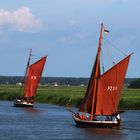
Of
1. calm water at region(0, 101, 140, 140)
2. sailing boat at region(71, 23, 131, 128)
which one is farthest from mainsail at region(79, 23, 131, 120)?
calm water at region(0, 101, 140, 140)

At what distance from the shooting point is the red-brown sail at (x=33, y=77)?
128 meters

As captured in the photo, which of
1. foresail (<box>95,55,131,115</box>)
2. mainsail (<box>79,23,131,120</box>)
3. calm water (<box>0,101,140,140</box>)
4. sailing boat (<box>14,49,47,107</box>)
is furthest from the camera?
sailing boat (<box>14,49,47,107</box>)

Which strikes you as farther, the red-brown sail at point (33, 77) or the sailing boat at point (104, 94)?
the red-brown sail at point (33, 77)

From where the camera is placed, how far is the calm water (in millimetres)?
71438

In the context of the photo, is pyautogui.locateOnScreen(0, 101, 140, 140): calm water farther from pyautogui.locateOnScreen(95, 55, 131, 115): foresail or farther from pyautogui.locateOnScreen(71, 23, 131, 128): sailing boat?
pyautogui.locateOnScreen(95, 55, 131, 115): foresail

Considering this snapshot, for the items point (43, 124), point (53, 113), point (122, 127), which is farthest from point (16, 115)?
point (122, 127)

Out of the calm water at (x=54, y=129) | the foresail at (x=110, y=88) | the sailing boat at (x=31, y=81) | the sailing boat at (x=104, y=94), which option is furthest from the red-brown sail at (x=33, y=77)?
the foresail at (x=110, y=88)

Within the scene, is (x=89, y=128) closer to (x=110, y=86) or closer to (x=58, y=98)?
(x=110, y=86)

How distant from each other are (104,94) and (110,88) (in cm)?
127

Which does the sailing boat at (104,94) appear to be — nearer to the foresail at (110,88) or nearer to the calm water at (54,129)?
the foresail at (110,88)

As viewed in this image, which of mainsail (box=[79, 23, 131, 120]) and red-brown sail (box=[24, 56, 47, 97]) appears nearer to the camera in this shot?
mainsail (box=[79, 23, 131, 120])

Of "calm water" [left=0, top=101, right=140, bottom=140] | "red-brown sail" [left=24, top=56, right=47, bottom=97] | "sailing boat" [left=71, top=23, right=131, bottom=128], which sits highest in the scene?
"red-brown sail" [left=24, top=56, right=47, bottom=97]

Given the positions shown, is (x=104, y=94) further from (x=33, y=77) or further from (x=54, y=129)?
(x=33, y=77)

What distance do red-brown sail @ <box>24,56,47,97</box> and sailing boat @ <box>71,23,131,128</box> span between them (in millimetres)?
46822
